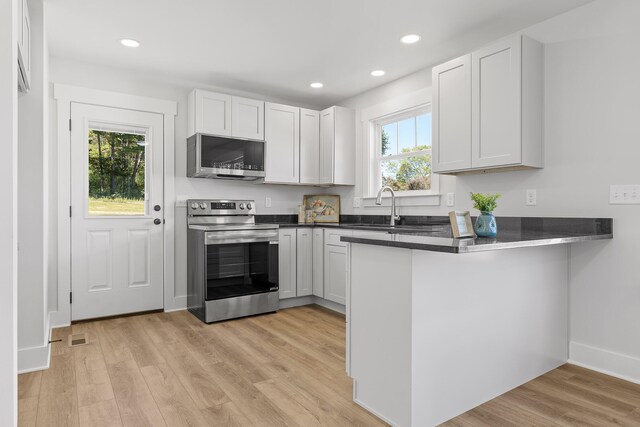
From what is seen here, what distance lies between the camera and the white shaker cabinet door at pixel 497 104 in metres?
2.61

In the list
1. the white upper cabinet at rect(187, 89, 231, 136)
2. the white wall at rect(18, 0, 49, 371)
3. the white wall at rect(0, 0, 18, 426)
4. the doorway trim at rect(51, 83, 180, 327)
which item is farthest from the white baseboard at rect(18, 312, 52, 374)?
the white upper cabinet at rect(187, 89, 231, 136)

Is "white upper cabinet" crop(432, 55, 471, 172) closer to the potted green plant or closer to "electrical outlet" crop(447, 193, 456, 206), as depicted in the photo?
"electrical outlet" crop(447, 193, 456, 206)

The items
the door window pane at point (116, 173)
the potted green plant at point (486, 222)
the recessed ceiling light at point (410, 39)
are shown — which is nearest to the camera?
the potted green plant at point (486, 222)

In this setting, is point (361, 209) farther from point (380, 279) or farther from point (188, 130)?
point (380, 279)

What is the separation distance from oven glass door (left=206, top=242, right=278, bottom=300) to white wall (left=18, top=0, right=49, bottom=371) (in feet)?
4.37

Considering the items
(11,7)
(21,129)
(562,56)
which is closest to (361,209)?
(562,56)

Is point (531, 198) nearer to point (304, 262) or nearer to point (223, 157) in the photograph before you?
point (304, 262)

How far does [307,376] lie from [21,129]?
2313 mm

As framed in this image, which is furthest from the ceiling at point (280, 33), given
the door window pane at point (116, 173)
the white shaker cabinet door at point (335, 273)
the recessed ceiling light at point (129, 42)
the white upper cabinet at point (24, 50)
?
the white shaker cabinet door at point (335, 273)

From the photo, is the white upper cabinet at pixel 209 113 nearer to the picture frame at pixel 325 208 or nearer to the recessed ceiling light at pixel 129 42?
the recessed ceiling light at pixel 129 42

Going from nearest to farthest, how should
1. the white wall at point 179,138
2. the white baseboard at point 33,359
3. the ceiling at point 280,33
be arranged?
the white baseboard at point 33,359, the ceiling at point 280,33, the white wall at point 179,138

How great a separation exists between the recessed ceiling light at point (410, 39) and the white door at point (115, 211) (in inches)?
96.0

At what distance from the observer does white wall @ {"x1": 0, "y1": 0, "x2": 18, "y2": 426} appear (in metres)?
1.27

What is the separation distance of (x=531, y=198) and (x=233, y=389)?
2355 mm
